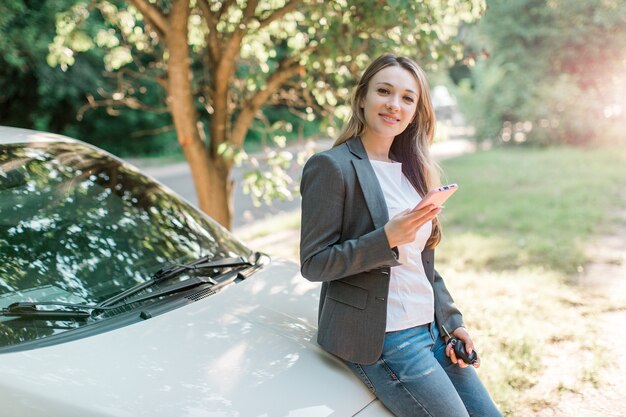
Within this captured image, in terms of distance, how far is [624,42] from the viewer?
1881 cm

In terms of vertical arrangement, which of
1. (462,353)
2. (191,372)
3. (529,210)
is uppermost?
(191,372)

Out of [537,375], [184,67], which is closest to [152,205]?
[184,67]

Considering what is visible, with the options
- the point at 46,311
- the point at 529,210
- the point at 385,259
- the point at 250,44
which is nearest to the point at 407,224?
the point at 385,259

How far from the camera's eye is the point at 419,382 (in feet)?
7.09

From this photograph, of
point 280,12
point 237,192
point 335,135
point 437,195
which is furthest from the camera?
point 237,192

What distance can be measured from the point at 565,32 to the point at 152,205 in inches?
791

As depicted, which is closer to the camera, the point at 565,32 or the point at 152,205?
the point at 152,205

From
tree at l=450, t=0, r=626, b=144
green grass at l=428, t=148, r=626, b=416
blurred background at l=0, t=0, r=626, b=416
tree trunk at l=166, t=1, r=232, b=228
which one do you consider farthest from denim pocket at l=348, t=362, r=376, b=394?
tree at l=450, t=0, r=626, b=144

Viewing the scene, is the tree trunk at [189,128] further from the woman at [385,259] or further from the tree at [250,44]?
the woman at [385,259]

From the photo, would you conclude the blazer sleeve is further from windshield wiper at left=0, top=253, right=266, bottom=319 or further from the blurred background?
the blurred background

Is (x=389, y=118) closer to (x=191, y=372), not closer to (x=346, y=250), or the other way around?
(x=346, y=250)

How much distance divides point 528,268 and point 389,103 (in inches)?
171

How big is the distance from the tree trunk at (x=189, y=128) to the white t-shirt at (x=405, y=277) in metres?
2.59

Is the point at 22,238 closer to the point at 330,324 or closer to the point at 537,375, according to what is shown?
the point at 330,324
